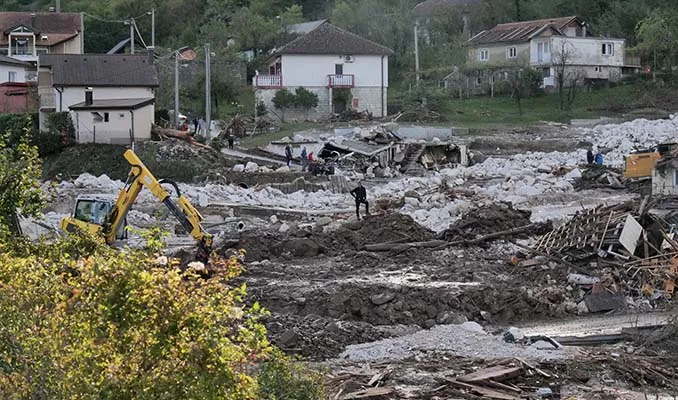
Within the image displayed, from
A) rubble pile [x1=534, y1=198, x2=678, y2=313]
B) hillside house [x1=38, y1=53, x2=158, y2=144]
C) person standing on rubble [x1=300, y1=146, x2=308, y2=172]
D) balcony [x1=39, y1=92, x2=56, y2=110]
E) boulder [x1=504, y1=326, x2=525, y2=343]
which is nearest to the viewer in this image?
boulder [x1=504, y1=326, x2=525, y2=343]

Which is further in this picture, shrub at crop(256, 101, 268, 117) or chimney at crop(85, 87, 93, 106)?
shrub at crop(256, 101, 268, 117)

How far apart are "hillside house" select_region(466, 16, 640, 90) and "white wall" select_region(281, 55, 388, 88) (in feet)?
25.7

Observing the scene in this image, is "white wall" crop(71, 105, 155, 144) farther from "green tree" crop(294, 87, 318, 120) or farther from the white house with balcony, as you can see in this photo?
the white house with balcony

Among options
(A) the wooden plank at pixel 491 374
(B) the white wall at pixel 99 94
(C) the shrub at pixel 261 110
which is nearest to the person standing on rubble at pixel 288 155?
(B) the white wall at pixel 99 94

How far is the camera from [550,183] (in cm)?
4122

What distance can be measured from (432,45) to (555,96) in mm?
12973

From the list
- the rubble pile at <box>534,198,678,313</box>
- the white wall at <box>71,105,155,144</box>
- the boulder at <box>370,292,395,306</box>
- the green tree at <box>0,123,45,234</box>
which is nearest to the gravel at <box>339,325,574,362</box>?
the boulder at <box>370,292,395,306</box>

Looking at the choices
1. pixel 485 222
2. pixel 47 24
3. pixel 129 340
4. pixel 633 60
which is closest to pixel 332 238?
pixel 485 222

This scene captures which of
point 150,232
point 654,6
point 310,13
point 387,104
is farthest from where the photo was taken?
point 310,13

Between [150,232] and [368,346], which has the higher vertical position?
[150,232]

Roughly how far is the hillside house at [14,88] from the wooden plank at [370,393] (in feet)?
141

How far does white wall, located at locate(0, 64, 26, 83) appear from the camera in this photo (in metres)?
62.3

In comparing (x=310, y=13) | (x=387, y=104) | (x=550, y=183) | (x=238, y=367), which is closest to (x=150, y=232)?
(x=238, y=367)

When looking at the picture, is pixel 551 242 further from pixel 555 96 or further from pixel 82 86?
pixel 555 96
